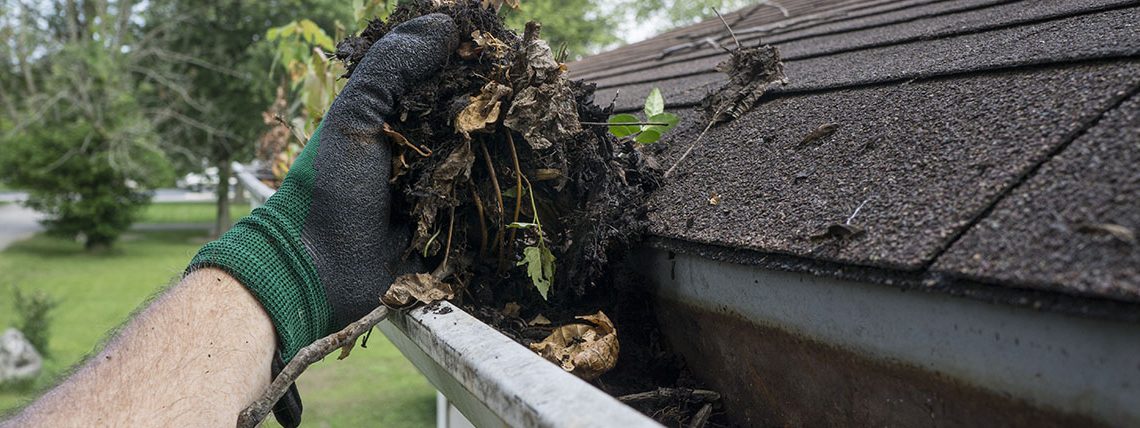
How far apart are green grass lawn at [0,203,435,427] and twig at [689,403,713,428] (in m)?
0.92

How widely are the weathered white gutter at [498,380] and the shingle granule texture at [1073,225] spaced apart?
385mm

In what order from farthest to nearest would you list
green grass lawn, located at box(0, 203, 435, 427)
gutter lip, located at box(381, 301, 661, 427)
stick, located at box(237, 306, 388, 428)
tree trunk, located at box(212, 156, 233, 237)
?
1. tree trunk, located at box(212, 156, 233, 237)
2. green grass lawn, located at box(0, 203, 435, 427)
3. stick, located at box(237, 306, 388, 428)
4. gutter lip, located at box(381, 301, 661, 427)

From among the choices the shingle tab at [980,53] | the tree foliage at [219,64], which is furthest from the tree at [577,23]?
the shingle tab at [980,53]

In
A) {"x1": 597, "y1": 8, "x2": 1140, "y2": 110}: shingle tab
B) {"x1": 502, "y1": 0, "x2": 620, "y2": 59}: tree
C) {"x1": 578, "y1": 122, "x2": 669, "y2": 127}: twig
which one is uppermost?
{"x1": 597, "y1": 8, "x2": 1140, "y2": 110}: shingle tab

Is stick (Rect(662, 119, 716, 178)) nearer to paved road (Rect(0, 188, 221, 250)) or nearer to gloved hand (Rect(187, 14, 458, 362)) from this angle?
gloved hand (Rect(187, 14, 458, 362))

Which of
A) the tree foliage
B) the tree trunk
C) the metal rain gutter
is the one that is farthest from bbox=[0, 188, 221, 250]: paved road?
the metal rain gutter

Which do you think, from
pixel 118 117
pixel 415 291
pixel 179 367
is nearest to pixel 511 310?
pixel 415 291

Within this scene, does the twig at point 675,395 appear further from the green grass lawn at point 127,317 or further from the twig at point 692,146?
the green grass lawn at point 127,317

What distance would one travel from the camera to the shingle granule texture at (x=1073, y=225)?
2.20 ft

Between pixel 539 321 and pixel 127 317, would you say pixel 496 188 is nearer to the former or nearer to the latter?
pixel 539 321

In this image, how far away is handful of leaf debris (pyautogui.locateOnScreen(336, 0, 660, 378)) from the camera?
1.36m

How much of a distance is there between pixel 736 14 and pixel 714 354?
3275 mm

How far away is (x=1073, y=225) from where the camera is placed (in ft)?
2.40

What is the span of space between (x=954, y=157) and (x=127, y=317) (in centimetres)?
144
